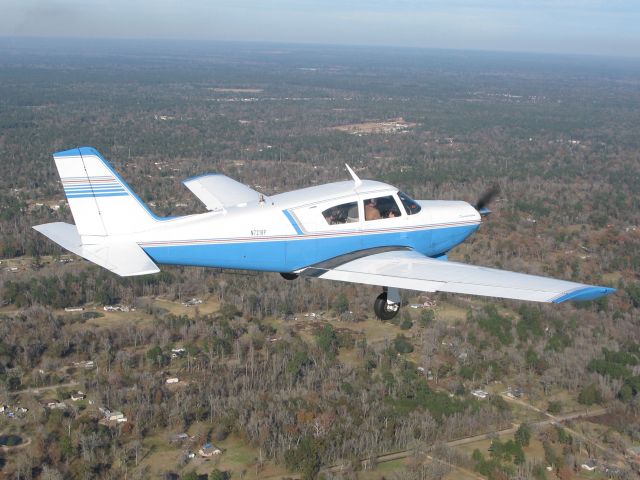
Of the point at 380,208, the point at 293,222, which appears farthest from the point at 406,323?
the point at 293,222

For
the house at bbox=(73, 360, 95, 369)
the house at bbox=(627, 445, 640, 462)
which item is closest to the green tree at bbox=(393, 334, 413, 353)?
the house at bbox=(627, 445, 640, 462)

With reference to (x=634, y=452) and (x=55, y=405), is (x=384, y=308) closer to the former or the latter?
(x=634, y=452)

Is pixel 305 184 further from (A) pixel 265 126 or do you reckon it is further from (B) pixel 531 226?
(A) pixel 265 126

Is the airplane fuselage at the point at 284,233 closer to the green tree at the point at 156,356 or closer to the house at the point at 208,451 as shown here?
the house at the point at 208,451

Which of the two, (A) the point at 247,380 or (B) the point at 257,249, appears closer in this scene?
(B) the point at 257,249

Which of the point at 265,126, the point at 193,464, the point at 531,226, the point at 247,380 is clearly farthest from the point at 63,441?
the point at 265,126

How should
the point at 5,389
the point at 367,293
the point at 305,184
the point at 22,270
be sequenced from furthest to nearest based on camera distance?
the point at 305,184 → the point at 22,270 → the point at 367,293 → the point at 5,389
